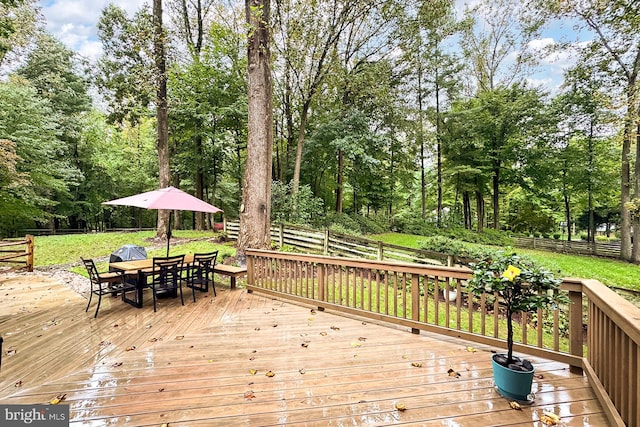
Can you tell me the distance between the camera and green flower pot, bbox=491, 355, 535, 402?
2.22 meters

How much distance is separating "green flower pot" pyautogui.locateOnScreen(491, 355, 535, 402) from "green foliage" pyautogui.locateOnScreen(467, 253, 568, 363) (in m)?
0.15

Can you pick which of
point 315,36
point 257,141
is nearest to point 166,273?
point 257,141

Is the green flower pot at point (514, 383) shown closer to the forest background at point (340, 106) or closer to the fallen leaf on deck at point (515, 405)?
the fallen leaf on deck at point (515, 405)

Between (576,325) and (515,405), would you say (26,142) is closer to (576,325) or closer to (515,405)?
(515,405)

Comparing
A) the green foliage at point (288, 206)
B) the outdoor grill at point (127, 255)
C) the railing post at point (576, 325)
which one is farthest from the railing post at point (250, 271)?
the green foliage at point (288, 206)

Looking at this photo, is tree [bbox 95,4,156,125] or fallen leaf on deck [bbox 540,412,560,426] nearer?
fallen leaf on deck [bbox 540,412,560,426]

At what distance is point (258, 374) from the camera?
266 centimetres

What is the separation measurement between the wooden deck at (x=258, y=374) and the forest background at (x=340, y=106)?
715cm

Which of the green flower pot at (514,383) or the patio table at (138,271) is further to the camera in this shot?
the patio table at (138,271)

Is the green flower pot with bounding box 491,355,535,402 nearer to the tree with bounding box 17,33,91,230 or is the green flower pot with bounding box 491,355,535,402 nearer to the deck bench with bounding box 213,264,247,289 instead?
the deck bench with bounding box 213,264,247,289

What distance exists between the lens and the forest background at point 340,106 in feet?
36.6

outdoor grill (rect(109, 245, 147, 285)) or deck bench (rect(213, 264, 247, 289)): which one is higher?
outdoor grill (rect(109, 245, 147, 285))

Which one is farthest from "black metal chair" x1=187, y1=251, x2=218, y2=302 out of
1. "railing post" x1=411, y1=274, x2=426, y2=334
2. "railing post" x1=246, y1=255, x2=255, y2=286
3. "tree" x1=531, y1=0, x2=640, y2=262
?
"tree" x1=531, y1=0, x2=640, y2=262

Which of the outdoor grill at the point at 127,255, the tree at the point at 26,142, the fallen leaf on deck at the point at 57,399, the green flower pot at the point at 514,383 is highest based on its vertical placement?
the tree at the point at 26,142
